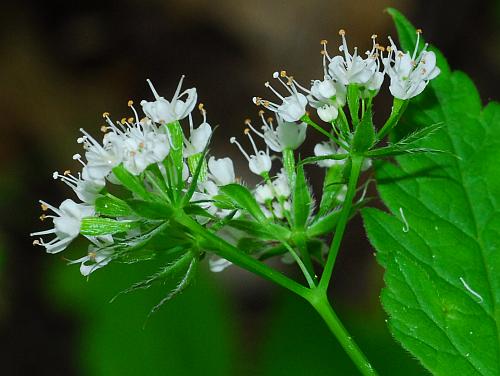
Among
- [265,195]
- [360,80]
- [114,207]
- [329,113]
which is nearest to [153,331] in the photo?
[265,195]

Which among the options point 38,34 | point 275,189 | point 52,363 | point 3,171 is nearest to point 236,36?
point 38,34

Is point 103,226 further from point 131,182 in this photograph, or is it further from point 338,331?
point 338,331

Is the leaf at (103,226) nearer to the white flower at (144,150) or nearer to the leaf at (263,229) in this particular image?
the white flower at (144,150)

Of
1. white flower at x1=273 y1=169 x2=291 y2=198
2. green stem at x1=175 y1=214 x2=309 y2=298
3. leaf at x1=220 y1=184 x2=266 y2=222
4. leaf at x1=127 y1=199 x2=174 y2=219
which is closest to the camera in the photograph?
leaf at x1=127 y1=199 x2=174 y2=219

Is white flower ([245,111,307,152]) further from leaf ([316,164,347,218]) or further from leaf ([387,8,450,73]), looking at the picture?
leaf ([387,8,450,73])

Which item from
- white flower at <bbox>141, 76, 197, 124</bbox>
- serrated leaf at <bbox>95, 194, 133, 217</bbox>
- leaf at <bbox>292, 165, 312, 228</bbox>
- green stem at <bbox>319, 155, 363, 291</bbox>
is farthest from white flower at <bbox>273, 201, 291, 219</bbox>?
serrated leaf at <bbox>95, 194, 133, 217</bbox>

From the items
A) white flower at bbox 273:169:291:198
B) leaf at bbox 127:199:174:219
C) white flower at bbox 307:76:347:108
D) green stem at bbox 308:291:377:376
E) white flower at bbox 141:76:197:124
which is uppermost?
white flower at bbox 307:76:347:108

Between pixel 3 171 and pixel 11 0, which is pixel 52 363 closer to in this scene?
pixel 3 171
